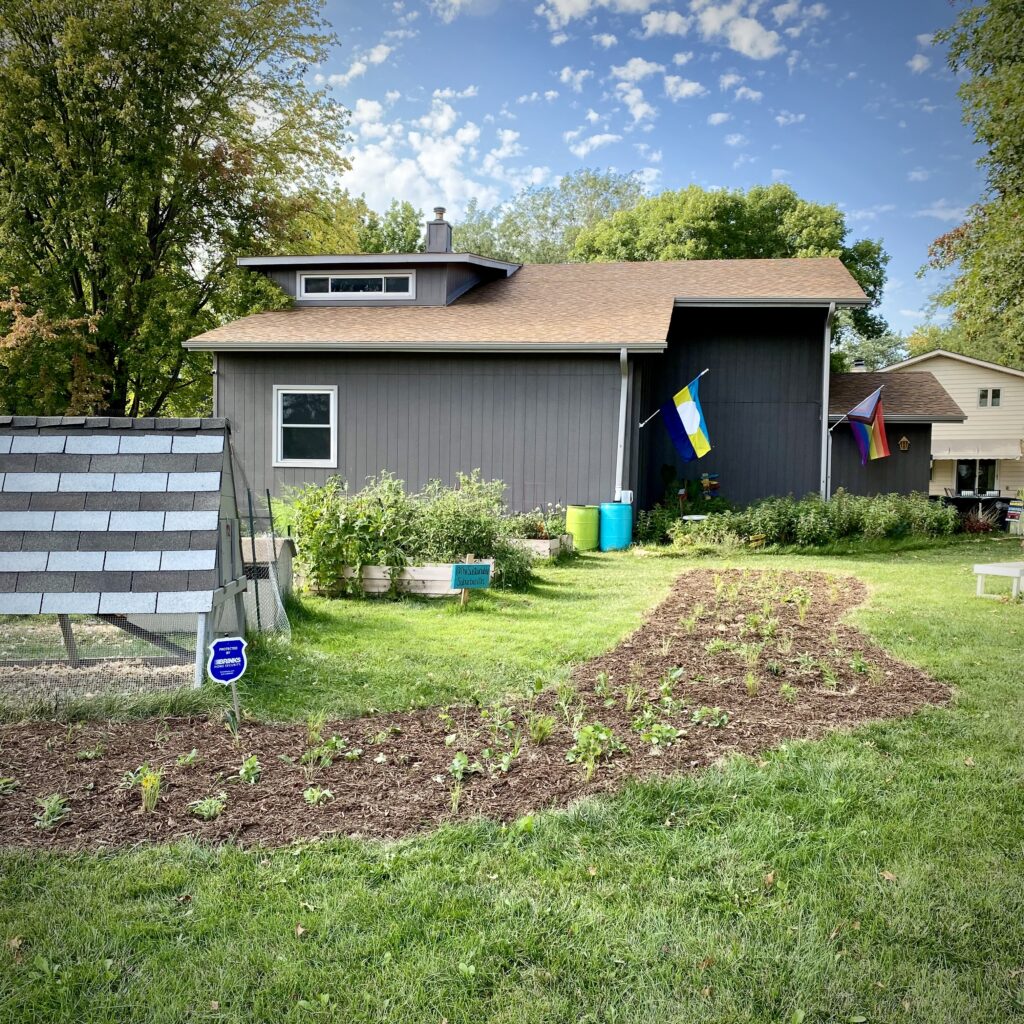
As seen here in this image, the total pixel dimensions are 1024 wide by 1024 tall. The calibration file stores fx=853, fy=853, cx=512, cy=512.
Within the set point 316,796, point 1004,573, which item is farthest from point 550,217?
point 316,796

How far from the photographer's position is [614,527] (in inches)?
515

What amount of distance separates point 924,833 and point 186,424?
4.50m

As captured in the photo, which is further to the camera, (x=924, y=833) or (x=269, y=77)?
(x=269, y=77)

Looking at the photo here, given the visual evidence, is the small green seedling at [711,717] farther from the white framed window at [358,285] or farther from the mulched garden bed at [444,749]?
the white framed window at [358,285]

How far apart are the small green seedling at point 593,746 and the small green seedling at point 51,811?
6.96ft

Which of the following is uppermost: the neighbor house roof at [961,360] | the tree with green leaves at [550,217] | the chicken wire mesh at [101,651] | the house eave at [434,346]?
the tree with green leaves at [550,217]

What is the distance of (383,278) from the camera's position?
1619 cm

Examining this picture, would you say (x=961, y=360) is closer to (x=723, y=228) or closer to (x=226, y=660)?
(x=723, y=228)

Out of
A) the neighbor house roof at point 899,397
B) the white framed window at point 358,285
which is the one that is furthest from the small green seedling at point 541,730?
the white framed window at point 358,285

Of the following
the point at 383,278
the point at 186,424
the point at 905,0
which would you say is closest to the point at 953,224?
the point at 905,0

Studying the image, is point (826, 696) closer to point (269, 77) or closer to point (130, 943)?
point (130, 943)

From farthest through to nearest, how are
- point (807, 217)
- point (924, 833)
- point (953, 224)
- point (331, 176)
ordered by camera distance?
point (807, 217)
point (331, 176)
point (953, 224)
point (924, 833)

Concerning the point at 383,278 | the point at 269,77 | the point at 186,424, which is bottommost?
the point at 186,424

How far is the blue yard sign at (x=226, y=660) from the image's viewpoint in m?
3.88
